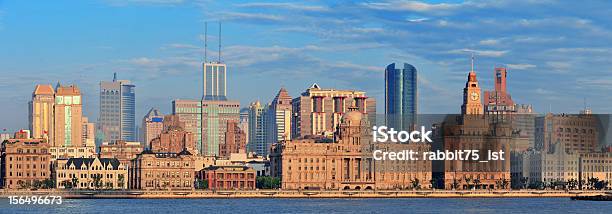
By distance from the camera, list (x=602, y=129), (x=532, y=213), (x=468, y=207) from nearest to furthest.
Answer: (x=532, y=213) < (x=468, y=207) < (x=602, y=129)

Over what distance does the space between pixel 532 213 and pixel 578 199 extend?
53.1m

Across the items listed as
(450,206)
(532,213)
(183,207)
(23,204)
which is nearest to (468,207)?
(450,206)

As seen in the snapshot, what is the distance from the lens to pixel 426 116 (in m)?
170

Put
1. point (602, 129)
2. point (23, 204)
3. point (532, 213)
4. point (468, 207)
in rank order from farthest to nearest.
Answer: point (602, 129), point (23, 204), point (468, 207), point (532, 213)

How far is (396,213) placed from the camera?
478 feet

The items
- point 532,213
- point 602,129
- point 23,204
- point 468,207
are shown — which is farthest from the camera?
point 602,129

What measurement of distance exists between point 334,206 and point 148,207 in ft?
62.4

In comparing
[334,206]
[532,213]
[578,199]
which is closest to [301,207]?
[334,206]

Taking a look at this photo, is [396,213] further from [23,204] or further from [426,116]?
[23,204]

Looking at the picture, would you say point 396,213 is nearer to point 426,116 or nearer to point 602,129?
point 426,116

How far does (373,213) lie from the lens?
145875mm

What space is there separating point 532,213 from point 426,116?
2771 cm

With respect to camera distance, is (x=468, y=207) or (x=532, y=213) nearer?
(x=532, y=213)

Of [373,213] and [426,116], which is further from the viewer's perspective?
[426,116]
